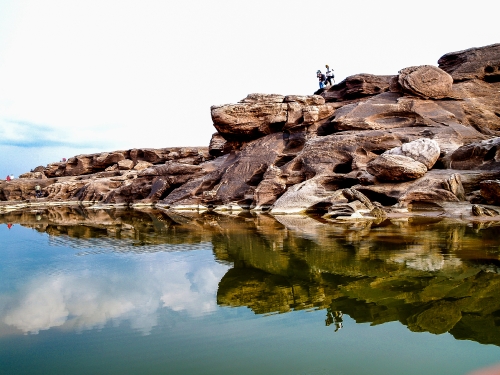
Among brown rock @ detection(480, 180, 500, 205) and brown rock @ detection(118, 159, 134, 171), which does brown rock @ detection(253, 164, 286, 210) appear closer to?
brown rock @ detection(480, 180, 500, 205)

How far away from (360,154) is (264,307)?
1699 centimetres

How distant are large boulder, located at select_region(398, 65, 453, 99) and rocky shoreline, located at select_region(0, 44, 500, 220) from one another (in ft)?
0.20

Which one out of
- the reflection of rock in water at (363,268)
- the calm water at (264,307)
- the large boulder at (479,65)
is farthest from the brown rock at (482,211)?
the large boulder at (479,65)

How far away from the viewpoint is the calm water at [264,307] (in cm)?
488

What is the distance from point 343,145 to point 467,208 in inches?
336

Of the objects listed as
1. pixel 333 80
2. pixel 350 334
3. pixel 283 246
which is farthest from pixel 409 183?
pixel 333 80

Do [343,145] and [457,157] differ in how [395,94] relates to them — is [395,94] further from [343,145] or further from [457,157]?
[457,157]

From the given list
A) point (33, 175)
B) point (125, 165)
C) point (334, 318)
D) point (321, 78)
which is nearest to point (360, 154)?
point (321, 78)

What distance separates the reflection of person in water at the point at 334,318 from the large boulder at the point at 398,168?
43.0 feet

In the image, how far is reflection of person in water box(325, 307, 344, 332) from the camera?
5801 millimetres

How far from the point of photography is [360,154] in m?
22.3

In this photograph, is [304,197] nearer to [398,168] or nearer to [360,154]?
[360,154]

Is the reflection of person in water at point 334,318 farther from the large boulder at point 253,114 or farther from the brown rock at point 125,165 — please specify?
the brown rock at point 125,165

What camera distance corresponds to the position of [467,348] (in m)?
4.85
